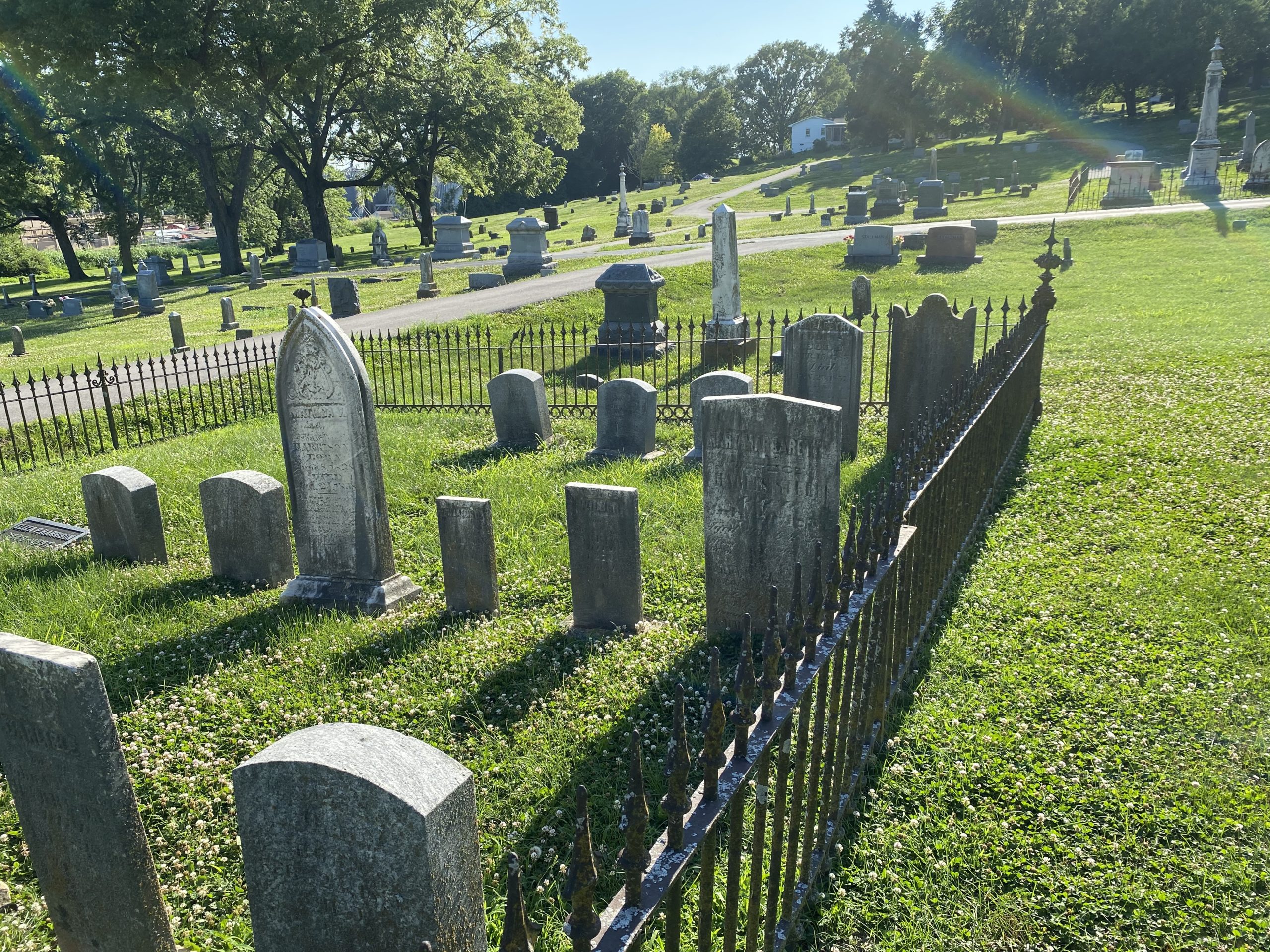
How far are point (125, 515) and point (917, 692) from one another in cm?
619

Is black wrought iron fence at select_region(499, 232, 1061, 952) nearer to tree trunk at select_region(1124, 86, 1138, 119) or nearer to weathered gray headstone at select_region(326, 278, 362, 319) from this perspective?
weathered gray headstone at select_region(326, 278, 362, 319)

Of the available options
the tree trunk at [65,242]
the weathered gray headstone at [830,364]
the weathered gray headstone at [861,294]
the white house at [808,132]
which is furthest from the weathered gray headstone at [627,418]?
the white house at [808,132]

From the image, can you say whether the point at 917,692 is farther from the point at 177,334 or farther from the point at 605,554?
the point at 177,334

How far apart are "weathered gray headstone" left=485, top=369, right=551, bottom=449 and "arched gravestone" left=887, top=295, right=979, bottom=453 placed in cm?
399

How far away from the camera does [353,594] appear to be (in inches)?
245

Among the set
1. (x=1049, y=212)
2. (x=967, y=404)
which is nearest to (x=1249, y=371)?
(x=967, y=404)

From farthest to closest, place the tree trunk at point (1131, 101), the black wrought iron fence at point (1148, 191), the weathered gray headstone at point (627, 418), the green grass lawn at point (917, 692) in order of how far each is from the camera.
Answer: the tree trunk at point (1131, 101), the black wrought iron fence at point (1148, 191), the weathered gray headstone at point (627, 418), the green grass lawn at point (917, 692)

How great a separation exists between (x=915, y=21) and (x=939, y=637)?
8545cm

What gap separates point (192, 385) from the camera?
14.3m

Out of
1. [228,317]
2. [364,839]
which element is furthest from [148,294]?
[364,839]

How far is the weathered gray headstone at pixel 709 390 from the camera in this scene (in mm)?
8062

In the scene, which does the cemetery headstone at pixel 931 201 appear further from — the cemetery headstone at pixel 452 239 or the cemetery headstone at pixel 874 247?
the cemetery headstone at pixel 452 239

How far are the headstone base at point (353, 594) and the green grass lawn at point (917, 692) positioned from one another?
6.9 inches

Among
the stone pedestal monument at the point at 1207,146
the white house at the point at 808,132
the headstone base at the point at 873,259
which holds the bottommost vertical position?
the headstone base at the point at 873,259
